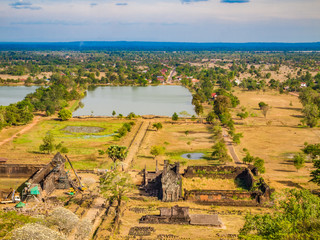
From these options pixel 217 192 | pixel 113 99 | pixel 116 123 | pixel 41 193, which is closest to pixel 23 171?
pixel 41 193

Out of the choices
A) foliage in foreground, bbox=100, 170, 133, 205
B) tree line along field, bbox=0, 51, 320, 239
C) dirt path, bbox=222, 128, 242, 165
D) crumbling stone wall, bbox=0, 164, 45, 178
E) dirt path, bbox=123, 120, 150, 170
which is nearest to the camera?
foliage in foreground, bbox=100, 170, 133, 205

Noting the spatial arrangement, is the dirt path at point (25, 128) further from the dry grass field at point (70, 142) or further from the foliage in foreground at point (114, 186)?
the foliage in foreground at point (114, 186)

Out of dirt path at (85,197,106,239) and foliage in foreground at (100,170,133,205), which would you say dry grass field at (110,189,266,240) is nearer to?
foliage in foreground at (100,170,133,205)

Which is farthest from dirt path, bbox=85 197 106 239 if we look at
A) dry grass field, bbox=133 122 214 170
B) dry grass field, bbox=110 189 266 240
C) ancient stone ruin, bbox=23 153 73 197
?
dry grass field, bbox=133 122 214 170

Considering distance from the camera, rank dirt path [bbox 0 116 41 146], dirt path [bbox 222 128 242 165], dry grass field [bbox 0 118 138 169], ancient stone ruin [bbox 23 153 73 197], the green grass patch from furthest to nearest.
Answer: the green grass patch < dirt path [bbox 0 116 41 146] < dirt path [bbox 222 128 242 165] < dry grass field [bbox 0 118 138 169] < ancient stone ruin [bbox 23 153 73 197]

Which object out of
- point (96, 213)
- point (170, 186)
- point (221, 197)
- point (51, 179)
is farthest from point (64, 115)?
point (221, 197)

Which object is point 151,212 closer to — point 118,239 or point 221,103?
point 118,239

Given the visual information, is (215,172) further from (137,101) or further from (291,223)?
(137,101)
